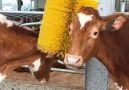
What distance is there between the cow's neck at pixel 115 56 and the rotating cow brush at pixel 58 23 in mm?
208

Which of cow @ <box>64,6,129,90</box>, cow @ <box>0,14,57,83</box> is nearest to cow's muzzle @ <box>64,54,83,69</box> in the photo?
cow @ <box>64,6,129,90</box>

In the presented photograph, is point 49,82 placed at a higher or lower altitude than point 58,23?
lower

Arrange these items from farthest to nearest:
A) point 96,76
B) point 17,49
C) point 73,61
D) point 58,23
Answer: point 96,76 → point 17,49 → point 58,23 → point 73,61

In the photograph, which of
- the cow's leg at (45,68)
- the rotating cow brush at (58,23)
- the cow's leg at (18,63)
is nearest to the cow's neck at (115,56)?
the rotating cow brush at (58,23)

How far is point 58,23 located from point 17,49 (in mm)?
A: 359

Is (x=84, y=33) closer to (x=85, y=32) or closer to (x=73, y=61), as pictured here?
(x=85, y=32)

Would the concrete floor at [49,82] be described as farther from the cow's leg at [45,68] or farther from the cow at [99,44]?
the cow at [99,44]

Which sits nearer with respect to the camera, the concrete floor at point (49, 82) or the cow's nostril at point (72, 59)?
the cow's nostril at point (72, 59)

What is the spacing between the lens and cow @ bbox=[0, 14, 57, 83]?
2.22m

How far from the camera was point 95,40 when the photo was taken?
199cm

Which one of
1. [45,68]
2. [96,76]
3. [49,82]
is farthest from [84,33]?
[49,82]

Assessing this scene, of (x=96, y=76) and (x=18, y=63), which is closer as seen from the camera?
(x=18, y=63)

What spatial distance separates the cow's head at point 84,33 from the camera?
1923 mm

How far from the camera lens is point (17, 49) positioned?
224 cm
